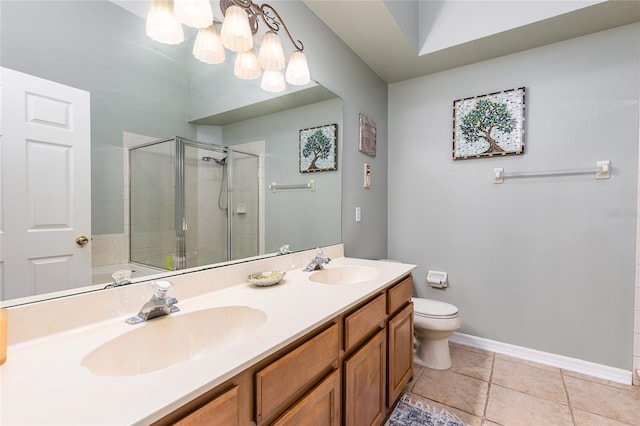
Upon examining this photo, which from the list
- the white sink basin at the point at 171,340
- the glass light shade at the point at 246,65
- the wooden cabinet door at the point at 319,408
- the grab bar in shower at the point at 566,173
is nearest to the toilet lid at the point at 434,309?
the grab bar in shower at the point at 566,173

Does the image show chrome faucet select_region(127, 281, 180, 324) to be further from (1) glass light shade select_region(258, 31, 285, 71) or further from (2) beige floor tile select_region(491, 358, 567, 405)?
(2) beige floor tile select_region(491, 358, 567, 405)

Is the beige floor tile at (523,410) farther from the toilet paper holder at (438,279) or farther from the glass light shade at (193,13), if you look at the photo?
the glass light shade at (193,13)

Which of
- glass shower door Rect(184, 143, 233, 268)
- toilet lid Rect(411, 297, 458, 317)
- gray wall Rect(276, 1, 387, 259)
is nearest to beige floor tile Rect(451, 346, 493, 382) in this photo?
toilet lid Rect(411, 297, 458, 317)

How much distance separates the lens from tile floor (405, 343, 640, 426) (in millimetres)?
1576

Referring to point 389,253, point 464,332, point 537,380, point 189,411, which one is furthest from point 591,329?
point 189,411

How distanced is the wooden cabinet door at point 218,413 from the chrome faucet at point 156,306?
0.43m

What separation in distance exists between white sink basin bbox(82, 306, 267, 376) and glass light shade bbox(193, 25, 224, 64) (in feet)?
3.39

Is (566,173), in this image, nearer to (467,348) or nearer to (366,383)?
(467,348)

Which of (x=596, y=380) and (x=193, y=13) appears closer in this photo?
(x=193, y=13)

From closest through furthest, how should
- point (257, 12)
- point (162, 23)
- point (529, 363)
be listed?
point (162, 23)
point (257, 12)
point (529, 363)

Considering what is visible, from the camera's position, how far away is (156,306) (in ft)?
3.01

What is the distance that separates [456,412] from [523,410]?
1.29 feet

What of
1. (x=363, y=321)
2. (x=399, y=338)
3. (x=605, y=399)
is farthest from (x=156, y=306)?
(x=605, y=399)

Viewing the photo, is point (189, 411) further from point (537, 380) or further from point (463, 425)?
point (537, 380)
